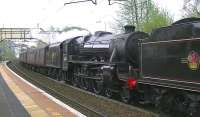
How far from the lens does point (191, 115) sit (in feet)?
36.9

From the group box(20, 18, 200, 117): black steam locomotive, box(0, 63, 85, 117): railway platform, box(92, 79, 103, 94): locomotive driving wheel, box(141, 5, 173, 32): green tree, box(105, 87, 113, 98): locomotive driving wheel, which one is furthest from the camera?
box(141, 5, 173, 32): green tree

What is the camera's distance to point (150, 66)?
527 inches

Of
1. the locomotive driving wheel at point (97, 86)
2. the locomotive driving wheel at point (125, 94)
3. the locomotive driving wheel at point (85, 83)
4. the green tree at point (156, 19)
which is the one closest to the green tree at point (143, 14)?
the green tree at point (156, 19)

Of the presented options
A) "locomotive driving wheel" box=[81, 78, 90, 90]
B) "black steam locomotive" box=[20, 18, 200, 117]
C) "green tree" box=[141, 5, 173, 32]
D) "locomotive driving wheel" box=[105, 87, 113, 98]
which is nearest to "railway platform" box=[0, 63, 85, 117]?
"black steam locomotive" box=[20, 18, 200, 117]

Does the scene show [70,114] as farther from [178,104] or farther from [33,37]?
[33,37]

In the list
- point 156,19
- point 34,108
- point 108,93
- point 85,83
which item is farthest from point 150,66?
point 156,19

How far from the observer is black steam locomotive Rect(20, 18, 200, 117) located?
11.0 metres

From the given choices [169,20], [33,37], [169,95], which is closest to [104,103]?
[169,95]

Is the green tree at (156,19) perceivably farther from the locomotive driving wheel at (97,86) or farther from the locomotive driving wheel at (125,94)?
the locomotive driving wheel at (125,94)

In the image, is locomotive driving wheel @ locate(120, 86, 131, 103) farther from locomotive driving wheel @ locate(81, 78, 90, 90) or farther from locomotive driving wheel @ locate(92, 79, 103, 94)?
locomotive driving wheel @ locate(81, 78, 90, 90)

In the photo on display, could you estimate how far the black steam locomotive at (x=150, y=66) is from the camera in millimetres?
11039

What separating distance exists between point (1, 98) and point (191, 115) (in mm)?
9280

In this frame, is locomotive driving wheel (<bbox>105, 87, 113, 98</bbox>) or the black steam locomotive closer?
the black steam locomotive

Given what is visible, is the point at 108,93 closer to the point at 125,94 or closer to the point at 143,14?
the point at 125,94
